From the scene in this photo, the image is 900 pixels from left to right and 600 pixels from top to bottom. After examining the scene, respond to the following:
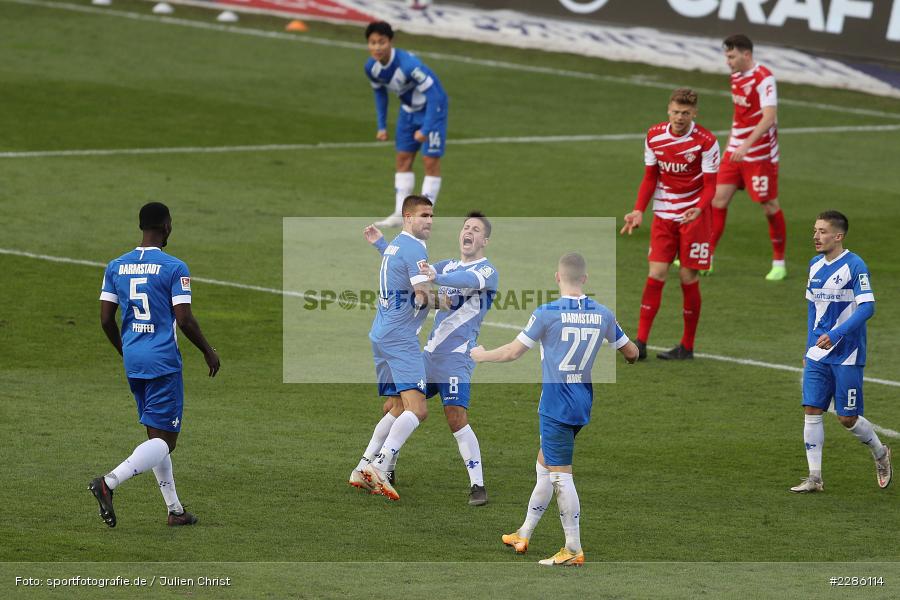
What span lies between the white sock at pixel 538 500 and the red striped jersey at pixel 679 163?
5245mm

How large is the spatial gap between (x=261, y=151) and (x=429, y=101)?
4.82 meters

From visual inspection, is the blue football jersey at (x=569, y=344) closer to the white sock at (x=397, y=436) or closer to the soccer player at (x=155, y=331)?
the white sock at (x=397, y=436)

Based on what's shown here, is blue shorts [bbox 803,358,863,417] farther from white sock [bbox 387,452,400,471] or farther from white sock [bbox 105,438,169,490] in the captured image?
white sock [bbox 105,438,169,490]

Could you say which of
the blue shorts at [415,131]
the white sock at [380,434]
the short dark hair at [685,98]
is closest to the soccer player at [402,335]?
the white sock at [380,434]

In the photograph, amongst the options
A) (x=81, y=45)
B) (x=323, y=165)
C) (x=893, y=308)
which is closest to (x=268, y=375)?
(x=893, y=308)

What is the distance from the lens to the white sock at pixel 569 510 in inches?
350

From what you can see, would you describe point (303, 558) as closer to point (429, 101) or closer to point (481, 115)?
point (429, 101)

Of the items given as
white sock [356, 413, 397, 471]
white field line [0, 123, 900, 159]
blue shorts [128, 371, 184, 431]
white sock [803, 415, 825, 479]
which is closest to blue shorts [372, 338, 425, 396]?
white sock [356, 413, 397, 471]

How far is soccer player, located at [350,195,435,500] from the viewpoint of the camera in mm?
10055

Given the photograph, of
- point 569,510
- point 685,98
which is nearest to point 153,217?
point 569,510

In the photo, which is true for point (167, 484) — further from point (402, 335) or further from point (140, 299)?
point (402, 335)

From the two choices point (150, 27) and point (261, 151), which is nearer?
point (261, 151)

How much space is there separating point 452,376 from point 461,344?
0.23m

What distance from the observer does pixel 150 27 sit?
29.8 meters
